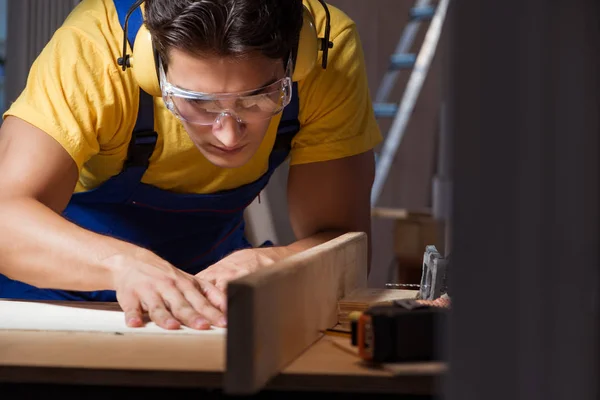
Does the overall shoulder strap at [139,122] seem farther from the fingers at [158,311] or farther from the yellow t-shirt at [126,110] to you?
the fingers at [158,311]

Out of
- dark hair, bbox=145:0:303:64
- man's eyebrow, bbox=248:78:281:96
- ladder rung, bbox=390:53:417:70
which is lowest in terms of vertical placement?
man's eyebrow, bbox=248:78:281:96

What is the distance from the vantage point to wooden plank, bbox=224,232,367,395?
91cm

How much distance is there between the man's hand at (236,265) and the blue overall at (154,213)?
1.34 feet

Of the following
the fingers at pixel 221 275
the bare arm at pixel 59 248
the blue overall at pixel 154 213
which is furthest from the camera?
the blue overall at pixel 154 213

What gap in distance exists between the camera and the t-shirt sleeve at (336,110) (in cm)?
206

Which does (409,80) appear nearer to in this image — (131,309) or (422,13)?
(422,13)

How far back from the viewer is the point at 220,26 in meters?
1.61

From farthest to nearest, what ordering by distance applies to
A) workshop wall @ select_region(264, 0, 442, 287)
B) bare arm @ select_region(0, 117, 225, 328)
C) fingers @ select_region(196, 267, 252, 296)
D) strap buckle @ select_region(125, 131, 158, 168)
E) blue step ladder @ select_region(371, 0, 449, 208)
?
1. workshop wall @ select_region(264, 0, 442, 287)
2. blue step ladder @ select_region(371, 0, 449, 208)
3. strap buckle @ select_region(125, 131, 158, 168)
4. fingers @ select_region(196, 267, 252, 296)
5. bare arm @ select_region(0, 117, 225, 328)

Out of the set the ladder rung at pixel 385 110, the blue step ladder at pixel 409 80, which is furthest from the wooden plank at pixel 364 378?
the ladder rung at pixel 385 110

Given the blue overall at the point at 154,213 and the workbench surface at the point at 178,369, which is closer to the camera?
the workbench surface at the point at 178,369

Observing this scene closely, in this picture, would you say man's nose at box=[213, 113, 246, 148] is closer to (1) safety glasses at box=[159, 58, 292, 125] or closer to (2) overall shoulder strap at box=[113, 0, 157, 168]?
(1) safety glasses at box=[159, 58, 292, 125]

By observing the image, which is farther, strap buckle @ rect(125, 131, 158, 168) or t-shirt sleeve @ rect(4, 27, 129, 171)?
strap buckle @ rect(125, 131, 158, 168)

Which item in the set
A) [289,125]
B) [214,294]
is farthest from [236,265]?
[289,125]

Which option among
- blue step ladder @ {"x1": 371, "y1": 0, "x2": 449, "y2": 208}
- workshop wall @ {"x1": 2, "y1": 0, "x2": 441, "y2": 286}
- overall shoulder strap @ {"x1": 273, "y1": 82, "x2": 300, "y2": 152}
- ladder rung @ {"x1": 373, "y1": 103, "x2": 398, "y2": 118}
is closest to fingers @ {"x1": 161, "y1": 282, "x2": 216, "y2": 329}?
overall shoulder strap @ {"x1": 273, "y1": 82, "x2": 300, "y2": 152}
